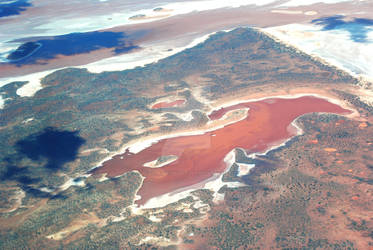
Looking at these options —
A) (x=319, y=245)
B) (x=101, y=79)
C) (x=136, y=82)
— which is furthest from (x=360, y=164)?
(x=101, y=79)

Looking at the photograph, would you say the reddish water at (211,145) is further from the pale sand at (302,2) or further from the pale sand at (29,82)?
the pale sand at (302,2)

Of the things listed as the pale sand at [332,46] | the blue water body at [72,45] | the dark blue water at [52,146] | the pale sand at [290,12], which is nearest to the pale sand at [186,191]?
the dark blue water at [52,146]

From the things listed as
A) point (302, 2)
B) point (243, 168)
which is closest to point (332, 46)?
point (302, 2)

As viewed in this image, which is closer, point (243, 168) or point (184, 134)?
point (243, 168)

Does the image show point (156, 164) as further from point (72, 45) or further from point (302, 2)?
point (302, 2)

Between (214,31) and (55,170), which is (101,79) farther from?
(214,31)

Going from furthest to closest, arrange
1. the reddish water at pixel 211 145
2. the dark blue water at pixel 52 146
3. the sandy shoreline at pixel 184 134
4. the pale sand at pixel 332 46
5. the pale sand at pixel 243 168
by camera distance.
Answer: the pale sand at pixel 332 46 < the dark blue water at pixel 52 146 < the reddish water at pixel 211 145 < the pale sand at pixel 243 168 < the sandy shoreline at pixel 184 134

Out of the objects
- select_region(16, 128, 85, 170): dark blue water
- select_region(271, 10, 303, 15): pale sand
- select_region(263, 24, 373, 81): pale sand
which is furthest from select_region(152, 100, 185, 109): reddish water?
select_region(271, 10, 303, 15): pale sand
